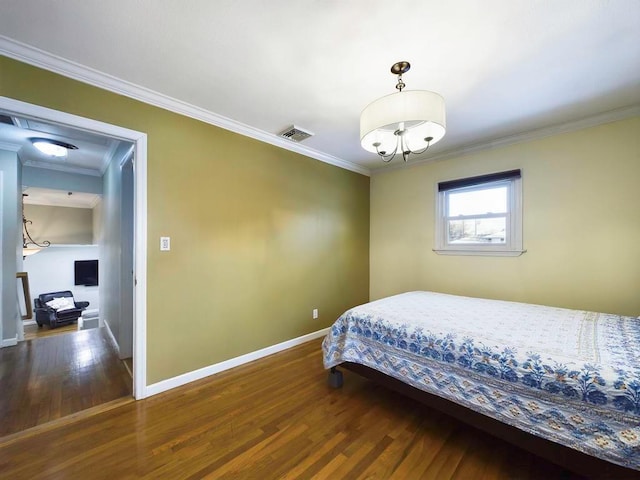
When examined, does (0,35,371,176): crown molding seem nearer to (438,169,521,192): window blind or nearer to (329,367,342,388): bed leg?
(438,169,521,192): window blind

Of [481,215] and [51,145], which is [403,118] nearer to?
[481,215]

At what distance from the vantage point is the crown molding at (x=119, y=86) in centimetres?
167

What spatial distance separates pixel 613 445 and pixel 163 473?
87.9 inches

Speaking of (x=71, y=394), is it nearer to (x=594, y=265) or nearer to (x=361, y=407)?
(x=361, y=407)

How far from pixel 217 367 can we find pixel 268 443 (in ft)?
3.77

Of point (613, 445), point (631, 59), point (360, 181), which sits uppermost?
point (631, 59)

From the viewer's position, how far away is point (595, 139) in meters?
2.53

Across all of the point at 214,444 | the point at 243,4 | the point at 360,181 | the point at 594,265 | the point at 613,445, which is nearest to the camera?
the point at 613,445

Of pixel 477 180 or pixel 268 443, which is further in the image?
pixel 477 180

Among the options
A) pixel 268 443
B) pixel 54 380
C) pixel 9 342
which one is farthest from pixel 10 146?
pixel 268 443

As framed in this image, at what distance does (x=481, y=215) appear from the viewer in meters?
3.22

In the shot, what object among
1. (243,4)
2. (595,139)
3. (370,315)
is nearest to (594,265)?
(595,139)

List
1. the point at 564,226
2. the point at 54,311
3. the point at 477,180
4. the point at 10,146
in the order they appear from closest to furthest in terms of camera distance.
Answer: the point at 564,226
the point at 477,180
the point at 10,146
the point at 54,311

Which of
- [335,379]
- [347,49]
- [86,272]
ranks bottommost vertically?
[335,379]
